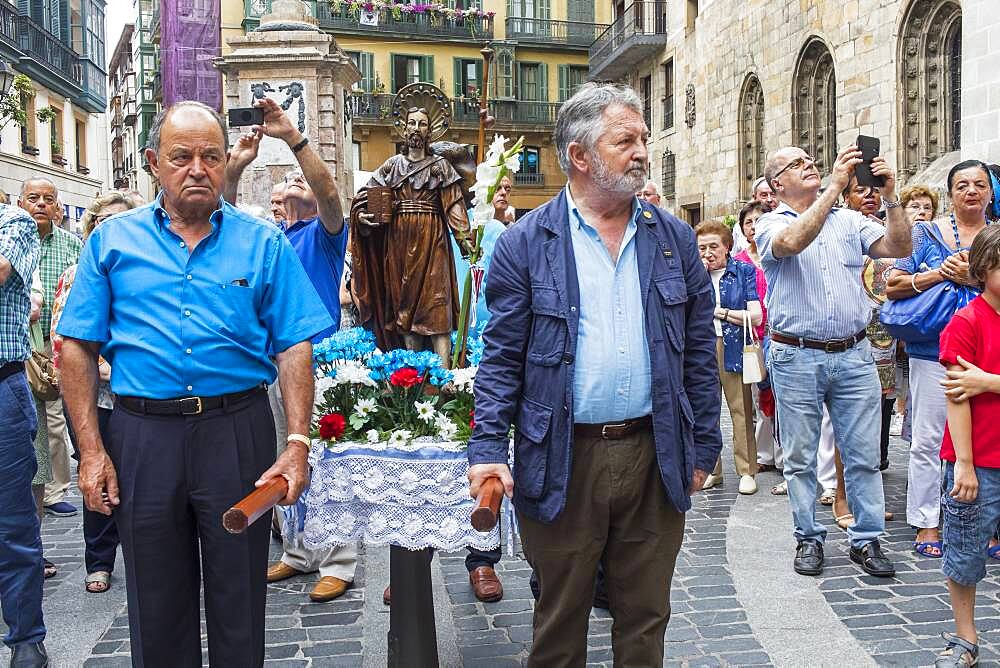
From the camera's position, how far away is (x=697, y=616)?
466 cm

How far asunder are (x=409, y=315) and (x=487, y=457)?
87.4 inches

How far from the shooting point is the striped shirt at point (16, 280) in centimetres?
393

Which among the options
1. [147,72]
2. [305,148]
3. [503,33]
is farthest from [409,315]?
[147,72]

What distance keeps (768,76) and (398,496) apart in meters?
20.0

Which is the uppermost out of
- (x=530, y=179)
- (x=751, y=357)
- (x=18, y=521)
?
(x=530, y=179)

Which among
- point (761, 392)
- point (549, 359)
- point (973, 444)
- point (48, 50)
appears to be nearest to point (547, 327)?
point (549, 359)

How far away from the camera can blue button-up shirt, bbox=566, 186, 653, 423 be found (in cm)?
301

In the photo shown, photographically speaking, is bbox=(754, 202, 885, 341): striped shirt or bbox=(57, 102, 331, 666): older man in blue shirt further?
bbox=(754, 202, 885, 341): striped shirt

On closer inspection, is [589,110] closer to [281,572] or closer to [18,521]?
[18,521]


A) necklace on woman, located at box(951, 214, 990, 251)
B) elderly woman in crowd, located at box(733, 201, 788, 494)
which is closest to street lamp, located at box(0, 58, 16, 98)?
elderly woman in crowd, located at box(733, 201, 788, 494)

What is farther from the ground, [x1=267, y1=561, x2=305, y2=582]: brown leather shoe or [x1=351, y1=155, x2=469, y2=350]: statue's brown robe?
[x1=351, y1=155, x2=469, y2=350]: statue's brown robe

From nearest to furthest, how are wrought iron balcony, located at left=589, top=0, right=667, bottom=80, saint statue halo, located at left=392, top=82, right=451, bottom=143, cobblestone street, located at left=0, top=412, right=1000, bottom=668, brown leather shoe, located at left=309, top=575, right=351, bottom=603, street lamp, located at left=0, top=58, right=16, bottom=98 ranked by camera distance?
1. cobblestone street, located at left=0, top=412, right=1000, bottom=668
2. brown leather shoe, located at left=309, top=575, right=351, bottom=603
3. saint statue halo, located at left=392, top=82, right=451, bottom=143
4. street lamp, located at left=0, top=58, right=16, bottom=98
5. wrought iron balcony, located at left=589, top=0, right=667, bottom=80

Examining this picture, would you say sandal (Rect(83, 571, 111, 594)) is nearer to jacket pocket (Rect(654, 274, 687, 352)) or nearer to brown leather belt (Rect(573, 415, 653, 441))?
brown leather belt (Rect(573, 415, 653, 441))

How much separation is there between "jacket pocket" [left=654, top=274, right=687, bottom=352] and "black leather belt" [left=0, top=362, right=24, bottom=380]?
2.70 metres
